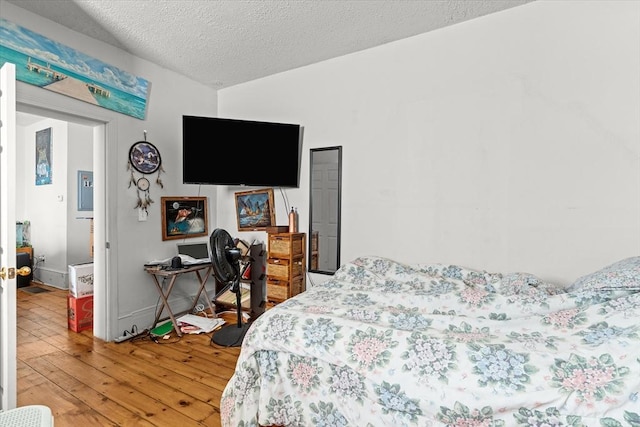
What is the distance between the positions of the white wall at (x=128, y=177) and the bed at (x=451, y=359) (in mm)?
2036

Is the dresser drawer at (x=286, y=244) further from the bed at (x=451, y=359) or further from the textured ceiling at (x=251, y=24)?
the textured ceiling at (x=251, y=24)

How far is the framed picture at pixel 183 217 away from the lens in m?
3.56

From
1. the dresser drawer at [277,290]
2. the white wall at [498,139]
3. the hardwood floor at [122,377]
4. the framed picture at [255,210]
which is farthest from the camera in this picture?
the framed picture at [255,210]

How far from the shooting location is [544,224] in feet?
7.84

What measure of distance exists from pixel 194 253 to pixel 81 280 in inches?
42.2

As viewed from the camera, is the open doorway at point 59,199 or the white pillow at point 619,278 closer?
the white pillow at point 619,278

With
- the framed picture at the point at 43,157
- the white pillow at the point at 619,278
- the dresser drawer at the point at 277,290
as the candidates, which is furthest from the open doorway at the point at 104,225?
the white pillow at the point at 619,278

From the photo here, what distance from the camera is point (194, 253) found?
147 inches

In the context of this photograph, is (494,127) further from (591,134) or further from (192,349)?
(192,349)

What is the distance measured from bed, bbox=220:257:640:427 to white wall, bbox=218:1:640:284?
0.49m

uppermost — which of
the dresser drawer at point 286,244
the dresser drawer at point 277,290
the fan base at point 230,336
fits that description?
the dresser drawer at point 286,244

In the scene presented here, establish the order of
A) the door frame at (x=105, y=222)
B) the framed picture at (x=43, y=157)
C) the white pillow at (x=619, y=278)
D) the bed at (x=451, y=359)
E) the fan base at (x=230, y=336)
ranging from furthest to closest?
1. the framed picture at (x=43, y=157)
2. the door frame at (x=105, y=222)
3. the fan base at (x=230, y=336)
4. the white pillow at (x=619, y=278)
5. the bed at (x=451, y=359)

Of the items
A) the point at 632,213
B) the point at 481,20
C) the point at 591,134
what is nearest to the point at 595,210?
the point at 632,213

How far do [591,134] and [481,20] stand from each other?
1.16 meters
